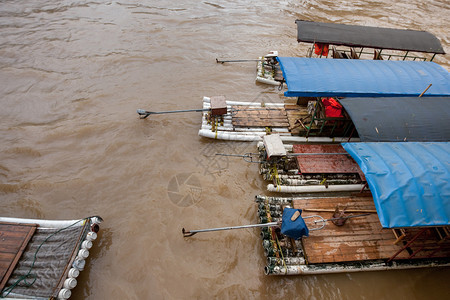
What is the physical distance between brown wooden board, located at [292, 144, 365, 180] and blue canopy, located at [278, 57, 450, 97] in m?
2.56

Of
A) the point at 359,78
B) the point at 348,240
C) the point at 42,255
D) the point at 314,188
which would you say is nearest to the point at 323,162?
the point at 314,188

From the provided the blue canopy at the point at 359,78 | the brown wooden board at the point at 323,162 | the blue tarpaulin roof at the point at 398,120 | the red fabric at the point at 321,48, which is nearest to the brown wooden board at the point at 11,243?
the brown wooden board at the point at 323,162

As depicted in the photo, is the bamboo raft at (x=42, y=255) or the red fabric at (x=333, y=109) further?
the red fabric at (x=333, y=109)

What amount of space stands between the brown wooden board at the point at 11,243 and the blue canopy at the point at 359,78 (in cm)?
1182

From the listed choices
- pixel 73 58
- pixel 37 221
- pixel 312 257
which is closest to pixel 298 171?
pixel 312 257

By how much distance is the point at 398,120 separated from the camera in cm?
1003

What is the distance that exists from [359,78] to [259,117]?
17.6ft

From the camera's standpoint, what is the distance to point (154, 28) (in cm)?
2086

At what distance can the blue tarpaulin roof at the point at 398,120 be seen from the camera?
9.73 metres

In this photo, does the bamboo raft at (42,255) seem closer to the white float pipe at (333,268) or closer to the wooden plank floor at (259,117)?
the white float pipe at (333,268)

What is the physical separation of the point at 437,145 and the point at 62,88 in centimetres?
2029

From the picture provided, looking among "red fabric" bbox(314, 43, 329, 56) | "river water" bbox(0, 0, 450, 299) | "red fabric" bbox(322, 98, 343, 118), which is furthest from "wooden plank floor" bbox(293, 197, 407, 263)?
"red fabric" bbox(314, 43, 329, 56)

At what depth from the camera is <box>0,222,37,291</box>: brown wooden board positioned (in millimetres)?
7578

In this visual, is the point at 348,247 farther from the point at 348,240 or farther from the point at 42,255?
A: the point at 42,255
